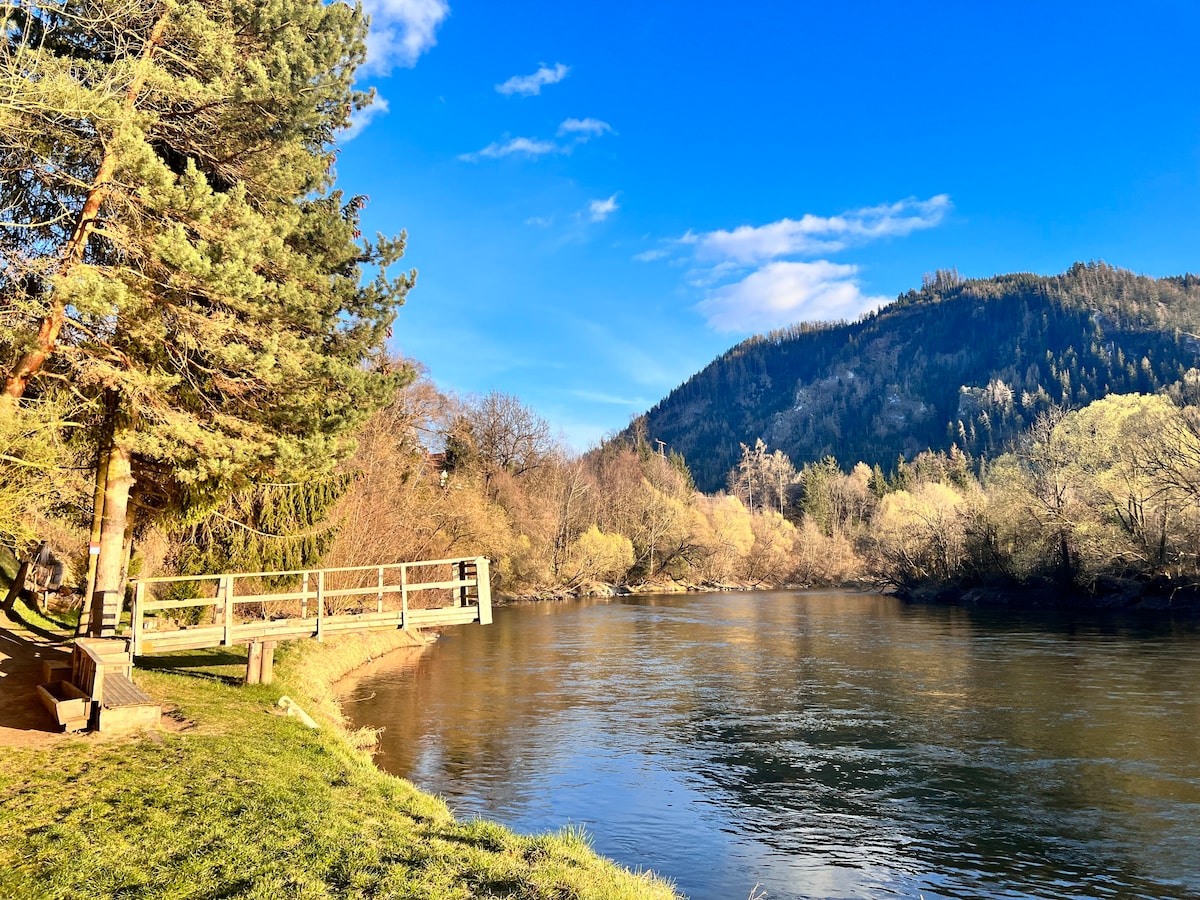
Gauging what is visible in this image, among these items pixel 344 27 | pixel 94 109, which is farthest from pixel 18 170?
pixel 344 27

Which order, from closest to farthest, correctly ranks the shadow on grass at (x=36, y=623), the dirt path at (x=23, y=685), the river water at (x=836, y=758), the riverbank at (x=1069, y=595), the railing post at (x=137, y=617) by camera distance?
the dirt path at (x=23, y=685)
the river water at (x=836, y=758)
the railing post at (x=137, y=617)
the shadow on grass at (x=36, y=623)
the riverbank at (x=1069, y=595)

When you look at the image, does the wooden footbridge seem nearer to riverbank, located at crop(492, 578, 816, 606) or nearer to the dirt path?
the dirt path

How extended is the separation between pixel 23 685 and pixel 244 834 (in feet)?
31.3

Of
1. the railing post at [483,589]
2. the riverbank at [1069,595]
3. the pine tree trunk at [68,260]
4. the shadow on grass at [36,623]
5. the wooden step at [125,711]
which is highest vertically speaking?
the pine tree trunk at [68,260]

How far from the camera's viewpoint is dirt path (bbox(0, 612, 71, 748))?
37.1 feet

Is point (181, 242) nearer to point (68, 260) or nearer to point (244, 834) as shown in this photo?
point (68, 260)

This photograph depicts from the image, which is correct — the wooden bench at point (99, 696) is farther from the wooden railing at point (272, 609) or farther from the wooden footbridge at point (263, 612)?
the wooden railing at point (272, 609)

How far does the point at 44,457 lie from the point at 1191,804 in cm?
2072

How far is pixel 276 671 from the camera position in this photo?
68.7 ft

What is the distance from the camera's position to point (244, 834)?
8.30 metres

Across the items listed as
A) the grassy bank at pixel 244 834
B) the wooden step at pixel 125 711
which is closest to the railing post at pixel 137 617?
the wooden step at pixel 125 711

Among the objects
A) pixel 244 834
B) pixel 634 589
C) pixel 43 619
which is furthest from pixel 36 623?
pixel 634 589

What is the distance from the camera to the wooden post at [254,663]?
18.4m

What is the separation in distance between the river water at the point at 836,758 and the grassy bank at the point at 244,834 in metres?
2.73
